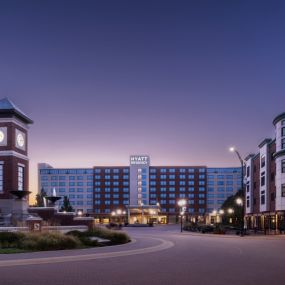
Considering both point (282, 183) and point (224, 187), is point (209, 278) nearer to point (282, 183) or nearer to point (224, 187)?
point (282, 183)

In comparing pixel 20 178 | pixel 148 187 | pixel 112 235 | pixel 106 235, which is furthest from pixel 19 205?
pixel 148 187

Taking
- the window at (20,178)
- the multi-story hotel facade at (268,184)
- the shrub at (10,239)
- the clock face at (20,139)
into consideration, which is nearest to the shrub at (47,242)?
the shrub at (10,239)

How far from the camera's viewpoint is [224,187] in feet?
579

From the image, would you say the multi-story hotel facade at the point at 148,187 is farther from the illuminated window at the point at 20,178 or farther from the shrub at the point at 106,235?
the shrub at the point at 106,235

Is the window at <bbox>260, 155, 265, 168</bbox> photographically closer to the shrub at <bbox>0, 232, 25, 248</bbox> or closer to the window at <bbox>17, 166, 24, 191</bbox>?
the window at <bbox>17, 166, 24, 191</bbox>

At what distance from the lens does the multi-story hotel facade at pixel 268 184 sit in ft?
205

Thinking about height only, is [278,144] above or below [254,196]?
above

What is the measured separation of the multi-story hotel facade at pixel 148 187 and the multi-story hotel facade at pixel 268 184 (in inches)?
3109

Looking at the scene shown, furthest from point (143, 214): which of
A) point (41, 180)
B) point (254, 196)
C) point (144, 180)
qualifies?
point (254, 196)

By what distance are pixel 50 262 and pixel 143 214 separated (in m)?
132

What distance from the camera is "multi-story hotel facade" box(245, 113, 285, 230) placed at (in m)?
62.4

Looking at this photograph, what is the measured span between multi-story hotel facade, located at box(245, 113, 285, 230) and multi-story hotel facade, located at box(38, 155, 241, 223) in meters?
79.0

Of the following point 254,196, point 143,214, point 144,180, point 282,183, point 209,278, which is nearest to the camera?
point 209,278

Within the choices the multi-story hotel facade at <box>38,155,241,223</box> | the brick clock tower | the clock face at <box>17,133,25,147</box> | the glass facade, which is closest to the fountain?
the brick clock tower
